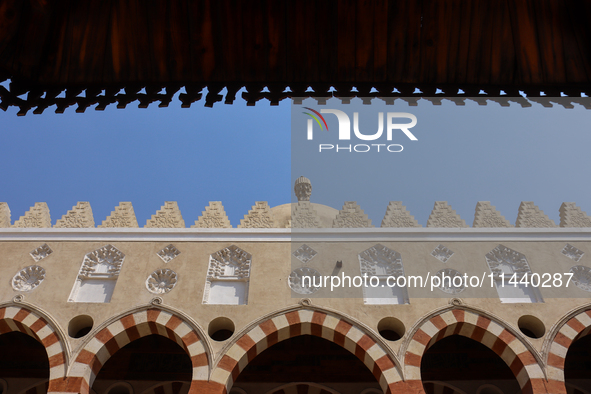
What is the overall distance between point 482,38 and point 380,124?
506 cm

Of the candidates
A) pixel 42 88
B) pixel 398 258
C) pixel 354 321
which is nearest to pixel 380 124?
pixel 398 258

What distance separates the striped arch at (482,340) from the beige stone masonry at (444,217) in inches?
83.7

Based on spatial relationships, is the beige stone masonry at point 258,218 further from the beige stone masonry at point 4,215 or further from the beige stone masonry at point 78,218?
the beige stone masonry at point 4,215

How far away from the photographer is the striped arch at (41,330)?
7000 millimetres

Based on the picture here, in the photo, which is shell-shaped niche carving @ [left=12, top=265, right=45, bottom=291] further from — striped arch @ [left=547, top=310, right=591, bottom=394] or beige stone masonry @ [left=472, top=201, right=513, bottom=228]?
striped arch @ [left=547, top=310, right=591, bottom=394]

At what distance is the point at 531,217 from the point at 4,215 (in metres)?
11.3

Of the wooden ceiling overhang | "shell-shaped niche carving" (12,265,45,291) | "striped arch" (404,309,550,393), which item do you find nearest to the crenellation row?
"shell-shaped niche carving" (12,265,45,291)

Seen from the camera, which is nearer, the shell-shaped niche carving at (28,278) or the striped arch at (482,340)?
the striped arch at (482,340)

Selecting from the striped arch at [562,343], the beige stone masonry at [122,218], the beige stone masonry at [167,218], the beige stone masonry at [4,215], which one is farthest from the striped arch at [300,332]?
the beige stone masonry at [4,215]

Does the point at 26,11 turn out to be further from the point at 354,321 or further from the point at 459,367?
the point at 459,367

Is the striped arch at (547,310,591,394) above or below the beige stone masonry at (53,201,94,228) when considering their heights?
below

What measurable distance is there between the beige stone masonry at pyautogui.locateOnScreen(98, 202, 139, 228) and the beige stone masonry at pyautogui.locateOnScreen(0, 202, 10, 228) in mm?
2075

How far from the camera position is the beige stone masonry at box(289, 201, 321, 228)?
30.6 feet

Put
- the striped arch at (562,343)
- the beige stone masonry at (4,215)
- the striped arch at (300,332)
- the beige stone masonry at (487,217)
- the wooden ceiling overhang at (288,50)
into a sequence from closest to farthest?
the wooden ceiling overhang at (288,50), the striped arch at (562,343), the striped arch at (300,332), the beige stone masonry at (487,217), the beige stone masonry at (4,215)
